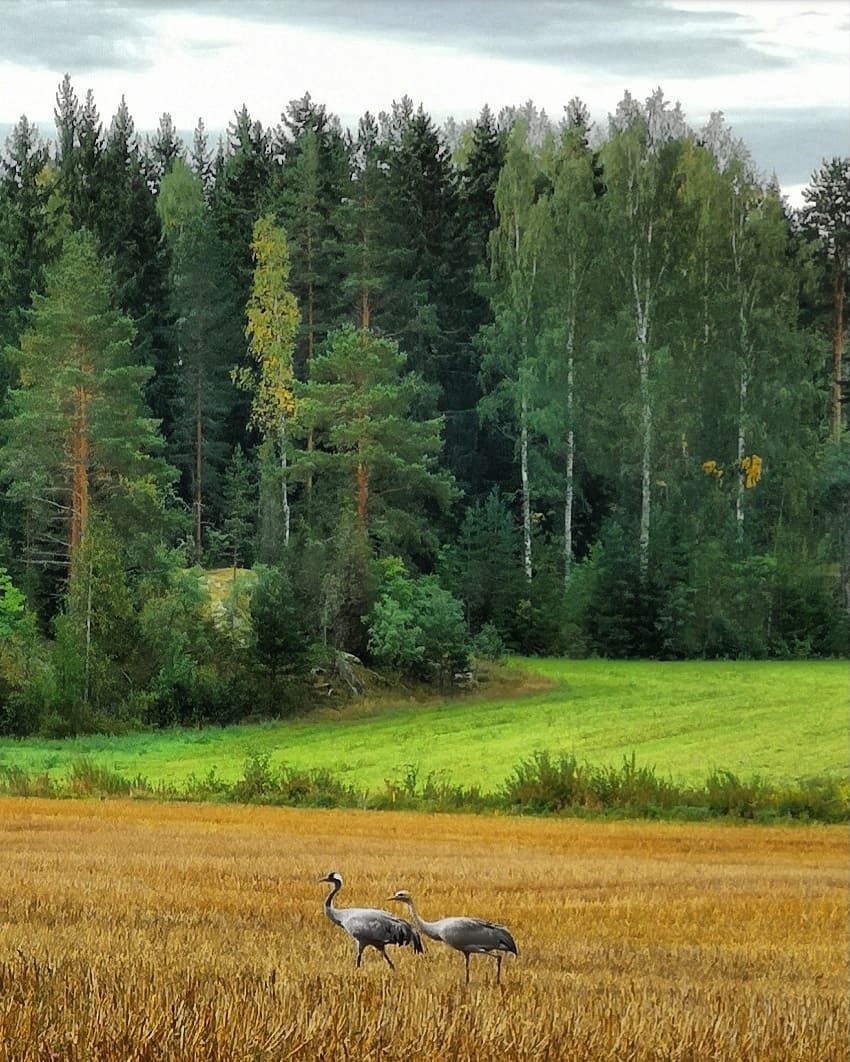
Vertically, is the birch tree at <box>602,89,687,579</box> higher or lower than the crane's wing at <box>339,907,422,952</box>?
higher

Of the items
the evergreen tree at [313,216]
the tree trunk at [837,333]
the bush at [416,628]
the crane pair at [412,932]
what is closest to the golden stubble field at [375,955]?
the crane pair at [412,932]

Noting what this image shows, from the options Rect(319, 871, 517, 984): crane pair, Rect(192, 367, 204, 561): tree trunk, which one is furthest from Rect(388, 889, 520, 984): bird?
Rect(192, 367, 204, 561): tree trunk

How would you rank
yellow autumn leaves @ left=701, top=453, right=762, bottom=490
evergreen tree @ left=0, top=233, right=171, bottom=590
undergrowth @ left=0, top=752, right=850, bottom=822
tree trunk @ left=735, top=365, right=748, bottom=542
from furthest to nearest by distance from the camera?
tree trunk @ left=735, top=365, right=748, bottom=542
yellow autumn leaves @ left=701, top=453, right=762, bottom=490
evergreen tree @ left=0, top=233, right=171, bottom=590
undergrowth @ left=0, top=752, right=850, bottom=822

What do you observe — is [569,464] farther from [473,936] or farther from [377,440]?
[473,936]

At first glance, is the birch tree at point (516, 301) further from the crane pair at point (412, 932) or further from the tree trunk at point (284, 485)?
the crane pair at point (412, 932)

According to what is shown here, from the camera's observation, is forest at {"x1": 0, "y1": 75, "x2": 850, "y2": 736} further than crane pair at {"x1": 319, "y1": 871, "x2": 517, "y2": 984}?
Yes

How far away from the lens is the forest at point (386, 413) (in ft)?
34.0

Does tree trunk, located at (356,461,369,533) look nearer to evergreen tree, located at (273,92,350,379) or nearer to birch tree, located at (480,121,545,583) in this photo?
evergreen tree, located at (273,92,350,379)

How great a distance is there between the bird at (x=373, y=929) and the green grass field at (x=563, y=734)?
5.78 m

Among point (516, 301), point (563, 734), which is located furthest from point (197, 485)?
point (563, 734)

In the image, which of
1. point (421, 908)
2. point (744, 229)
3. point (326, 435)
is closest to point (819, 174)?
point (744, 229)

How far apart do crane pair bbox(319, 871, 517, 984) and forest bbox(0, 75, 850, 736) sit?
19.0 feet

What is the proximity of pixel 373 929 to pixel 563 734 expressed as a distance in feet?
25.4

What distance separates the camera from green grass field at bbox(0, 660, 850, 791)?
10391 millimetres
